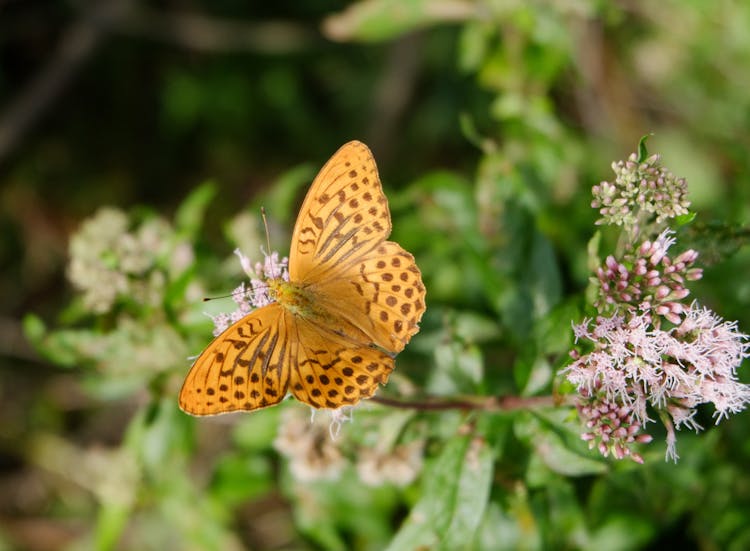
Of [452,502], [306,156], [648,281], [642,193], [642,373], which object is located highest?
[306,156]

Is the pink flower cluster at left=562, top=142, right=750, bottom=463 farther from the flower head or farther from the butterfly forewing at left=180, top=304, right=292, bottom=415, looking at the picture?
the butterfly forewing at left=180, top=304, right=292, bottom=415

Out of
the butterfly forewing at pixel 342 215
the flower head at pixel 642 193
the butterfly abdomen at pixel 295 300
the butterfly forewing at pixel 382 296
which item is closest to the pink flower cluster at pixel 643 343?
the flower head at pixel 642 193

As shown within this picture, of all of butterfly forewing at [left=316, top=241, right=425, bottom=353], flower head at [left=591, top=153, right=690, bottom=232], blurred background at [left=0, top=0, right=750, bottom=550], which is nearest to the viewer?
flower head at [left=591, top=153, right=690, bottom=232]

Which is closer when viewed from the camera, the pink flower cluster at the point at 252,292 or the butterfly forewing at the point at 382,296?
the butterfly forewing at the point at 382,296

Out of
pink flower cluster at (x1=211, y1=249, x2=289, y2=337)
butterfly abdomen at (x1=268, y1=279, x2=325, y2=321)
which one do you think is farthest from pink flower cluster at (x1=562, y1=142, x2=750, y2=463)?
pink flower cluster at (x1=211, y1=249, x2=289, y2=337)

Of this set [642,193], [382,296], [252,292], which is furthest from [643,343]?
[252,292]

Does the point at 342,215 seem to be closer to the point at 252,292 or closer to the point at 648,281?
the point at 252,292

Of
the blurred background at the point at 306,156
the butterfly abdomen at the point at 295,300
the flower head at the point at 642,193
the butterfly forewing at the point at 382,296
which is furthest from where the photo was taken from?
the blurred background at the point at 306,156

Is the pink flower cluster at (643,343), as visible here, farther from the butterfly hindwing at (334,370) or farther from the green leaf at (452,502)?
the butterfly hindwing at (334,370)
